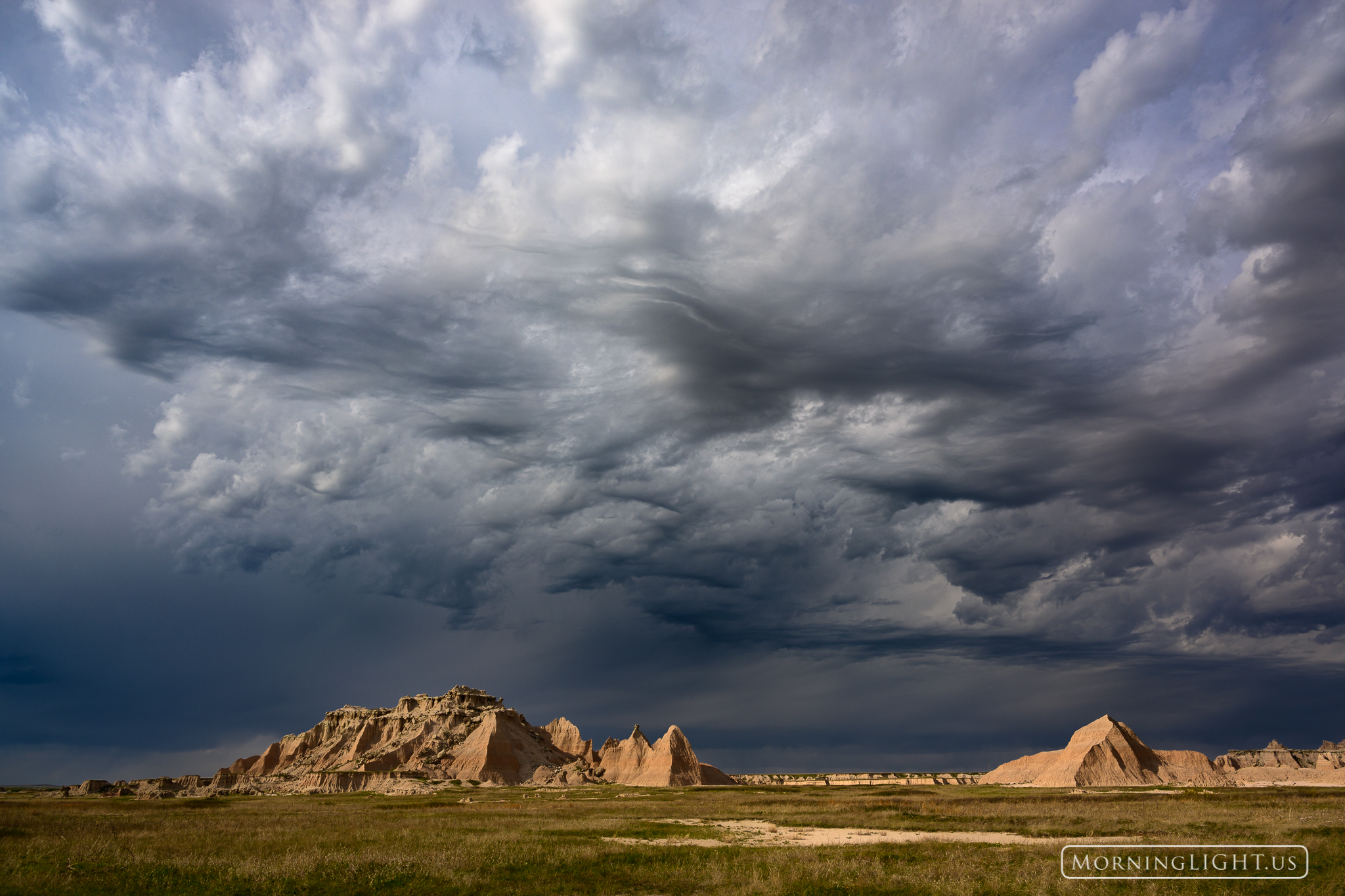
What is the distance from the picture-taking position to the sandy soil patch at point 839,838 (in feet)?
112

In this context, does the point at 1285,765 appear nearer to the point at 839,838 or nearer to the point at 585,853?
the point at 839,838

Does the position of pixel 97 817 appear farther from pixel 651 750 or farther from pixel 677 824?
pixel 651 750

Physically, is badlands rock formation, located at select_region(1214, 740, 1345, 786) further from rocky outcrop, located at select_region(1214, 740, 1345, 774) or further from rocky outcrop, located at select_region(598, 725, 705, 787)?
rocky outcrop, located at select_region(598, 725, 705, 787)

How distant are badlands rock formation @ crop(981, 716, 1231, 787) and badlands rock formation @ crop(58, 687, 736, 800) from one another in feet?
238

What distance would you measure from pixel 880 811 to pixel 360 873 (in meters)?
43.3

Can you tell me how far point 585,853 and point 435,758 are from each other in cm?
13298

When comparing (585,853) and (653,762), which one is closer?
(585,853)

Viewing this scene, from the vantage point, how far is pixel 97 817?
50.8m

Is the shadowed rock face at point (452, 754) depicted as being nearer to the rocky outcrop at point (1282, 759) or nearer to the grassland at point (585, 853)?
the grassland at point (585, 853)

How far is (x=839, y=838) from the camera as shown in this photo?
37.7 m

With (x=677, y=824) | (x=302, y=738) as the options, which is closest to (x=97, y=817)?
(x=677, y=824)

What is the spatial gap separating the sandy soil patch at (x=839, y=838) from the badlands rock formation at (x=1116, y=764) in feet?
316

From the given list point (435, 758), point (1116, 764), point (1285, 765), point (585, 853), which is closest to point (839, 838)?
point (585, 853)

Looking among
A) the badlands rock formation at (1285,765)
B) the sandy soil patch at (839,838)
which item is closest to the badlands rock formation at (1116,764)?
the badlands rock formation at (1285,765)
